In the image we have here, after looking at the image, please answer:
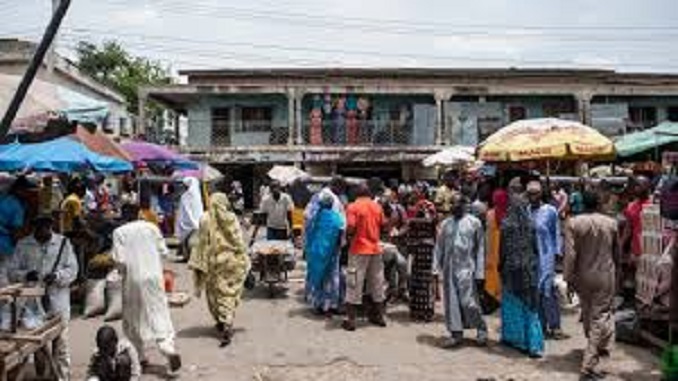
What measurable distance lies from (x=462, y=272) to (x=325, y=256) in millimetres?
2159

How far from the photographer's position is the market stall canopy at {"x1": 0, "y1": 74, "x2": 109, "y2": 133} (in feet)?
28.1

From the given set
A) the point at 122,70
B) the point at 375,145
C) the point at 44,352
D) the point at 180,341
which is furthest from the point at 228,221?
the point at 122,70

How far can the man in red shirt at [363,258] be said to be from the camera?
10531mm

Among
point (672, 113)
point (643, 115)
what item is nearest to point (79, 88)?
point (643, 115)

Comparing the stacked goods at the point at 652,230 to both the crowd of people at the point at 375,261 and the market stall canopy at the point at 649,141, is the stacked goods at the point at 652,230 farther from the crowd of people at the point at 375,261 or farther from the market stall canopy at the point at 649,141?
the market stall canopy at the point at 649,141

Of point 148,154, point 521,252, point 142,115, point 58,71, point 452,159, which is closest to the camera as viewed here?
point 521,252

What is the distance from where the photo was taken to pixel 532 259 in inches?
360

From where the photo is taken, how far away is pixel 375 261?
10.6 metres

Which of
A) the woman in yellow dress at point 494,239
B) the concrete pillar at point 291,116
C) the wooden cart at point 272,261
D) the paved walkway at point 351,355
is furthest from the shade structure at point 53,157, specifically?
the concrete pillar at point 291,116

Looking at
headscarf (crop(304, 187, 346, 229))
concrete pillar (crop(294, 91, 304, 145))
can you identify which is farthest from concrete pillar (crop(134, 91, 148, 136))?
headscarf (crop(304, 187, 346, 229))

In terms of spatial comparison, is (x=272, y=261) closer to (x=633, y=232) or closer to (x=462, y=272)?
(x=462, y=272)

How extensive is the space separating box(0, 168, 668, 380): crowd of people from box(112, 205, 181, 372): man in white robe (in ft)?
0.04

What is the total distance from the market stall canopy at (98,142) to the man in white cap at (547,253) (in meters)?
5.35

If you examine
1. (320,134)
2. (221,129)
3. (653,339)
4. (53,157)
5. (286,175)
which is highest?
(221,129)
